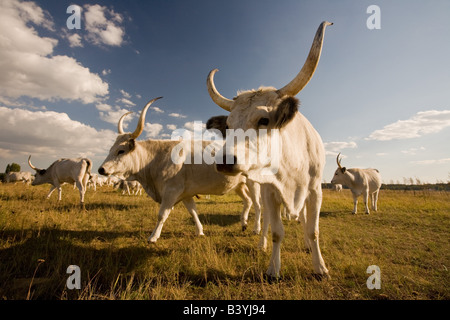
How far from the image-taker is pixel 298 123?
3410 mm

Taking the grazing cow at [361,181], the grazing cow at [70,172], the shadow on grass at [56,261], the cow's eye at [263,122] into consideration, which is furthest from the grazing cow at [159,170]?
the grazing cow at [361,181]

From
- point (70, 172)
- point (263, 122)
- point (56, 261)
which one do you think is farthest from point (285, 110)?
point (70, 172)

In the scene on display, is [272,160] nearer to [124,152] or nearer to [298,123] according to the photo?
[298,123]

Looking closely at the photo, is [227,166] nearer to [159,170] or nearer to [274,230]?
[274,230]

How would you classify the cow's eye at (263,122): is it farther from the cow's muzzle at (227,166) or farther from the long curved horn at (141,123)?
the long curved horn at (141,123)

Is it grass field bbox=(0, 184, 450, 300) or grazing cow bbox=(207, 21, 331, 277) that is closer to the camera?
grazing cow bbox=(207, 21, 331, 277)

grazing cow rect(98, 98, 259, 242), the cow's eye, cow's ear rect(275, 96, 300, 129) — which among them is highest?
cow's ear rect(275, 96, 300, 129)

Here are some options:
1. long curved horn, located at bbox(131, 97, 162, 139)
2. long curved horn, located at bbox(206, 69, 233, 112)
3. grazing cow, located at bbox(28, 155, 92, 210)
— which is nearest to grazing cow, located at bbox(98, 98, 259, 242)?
long curved horn, located at bbox(131, 97, 162, 139)

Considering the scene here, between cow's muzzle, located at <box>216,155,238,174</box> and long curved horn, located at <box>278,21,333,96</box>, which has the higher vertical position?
long curved horn, located at <box>278,21,333,96</box>

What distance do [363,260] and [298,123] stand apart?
2.74 m

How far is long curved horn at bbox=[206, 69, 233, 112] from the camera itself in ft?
10.5

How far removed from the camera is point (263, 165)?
2.53 metres

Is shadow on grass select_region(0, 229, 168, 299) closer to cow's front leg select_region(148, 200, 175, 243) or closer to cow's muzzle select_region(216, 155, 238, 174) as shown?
cow's front leg select_region(148, 200, 175, 243)

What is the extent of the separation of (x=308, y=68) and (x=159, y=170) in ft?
13.9
